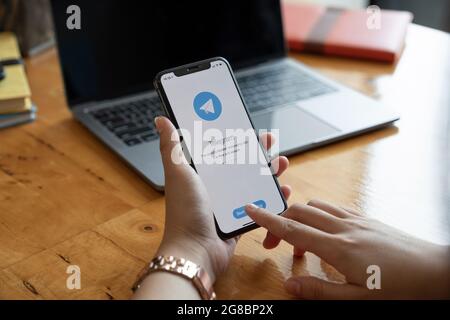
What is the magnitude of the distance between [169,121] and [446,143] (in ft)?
1.54

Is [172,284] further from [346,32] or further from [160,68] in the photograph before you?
[346,32]

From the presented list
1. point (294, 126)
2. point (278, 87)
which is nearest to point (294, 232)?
point (294, 126)

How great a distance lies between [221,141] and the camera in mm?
737

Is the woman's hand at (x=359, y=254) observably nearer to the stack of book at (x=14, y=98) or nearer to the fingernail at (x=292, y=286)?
the fingernail at (x=292, y=286)

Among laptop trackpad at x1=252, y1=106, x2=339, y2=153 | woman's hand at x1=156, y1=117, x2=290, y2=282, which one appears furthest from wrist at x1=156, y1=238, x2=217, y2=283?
laptop trackpad at x1=252, y1=106, x2=339, y2=153

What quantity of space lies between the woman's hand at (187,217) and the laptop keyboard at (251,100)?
24 cm

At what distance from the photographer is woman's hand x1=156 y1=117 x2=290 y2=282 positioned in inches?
26.1

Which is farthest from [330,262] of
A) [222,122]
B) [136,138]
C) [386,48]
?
[386,48]

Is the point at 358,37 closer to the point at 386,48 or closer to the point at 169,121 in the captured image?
the point at 386,48

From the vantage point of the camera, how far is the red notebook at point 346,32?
124 centimetres

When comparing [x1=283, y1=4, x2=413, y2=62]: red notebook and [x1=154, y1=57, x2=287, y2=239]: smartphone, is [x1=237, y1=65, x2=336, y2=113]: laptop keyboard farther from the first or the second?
[x1=154, y1=57, x2=287, y2=239]: smartphone

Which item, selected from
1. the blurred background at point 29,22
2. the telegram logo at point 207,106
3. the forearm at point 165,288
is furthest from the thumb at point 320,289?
the blurred background at point 29,22
